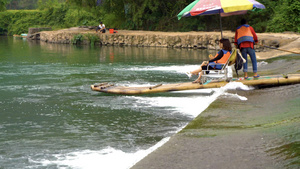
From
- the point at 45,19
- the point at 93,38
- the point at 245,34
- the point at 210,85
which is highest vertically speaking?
the point at 45,19

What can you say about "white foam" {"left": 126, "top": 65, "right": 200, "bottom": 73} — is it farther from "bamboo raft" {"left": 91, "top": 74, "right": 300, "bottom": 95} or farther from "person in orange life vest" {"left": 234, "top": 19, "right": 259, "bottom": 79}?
"person in orange life vest" {"left": 234, "top": 19, "right": 259, "bottom": 79}

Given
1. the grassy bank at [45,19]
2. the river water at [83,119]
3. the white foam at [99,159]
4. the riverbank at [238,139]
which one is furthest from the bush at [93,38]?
the white foam at [99,159]

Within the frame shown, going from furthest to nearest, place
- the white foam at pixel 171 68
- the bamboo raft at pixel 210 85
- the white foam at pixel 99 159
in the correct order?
the white foam at pixel 171 68, the bamboo raft at pixel 210 85, the white foam at pixel 99 159

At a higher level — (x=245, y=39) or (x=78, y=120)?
(x=245, y=39)

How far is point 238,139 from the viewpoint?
6996 millimetres

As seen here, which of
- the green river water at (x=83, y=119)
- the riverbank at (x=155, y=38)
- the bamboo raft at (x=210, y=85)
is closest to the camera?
the green river water at (x=83, y=119)

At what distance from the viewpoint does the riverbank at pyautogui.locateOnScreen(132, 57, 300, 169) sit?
19.8ft

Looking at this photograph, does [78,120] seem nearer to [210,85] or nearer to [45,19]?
[210,85]

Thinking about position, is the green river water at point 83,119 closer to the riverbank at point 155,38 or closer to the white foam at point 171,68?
the white foam at point 171,68

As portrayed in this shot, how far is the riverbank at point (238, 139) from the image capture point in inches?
238

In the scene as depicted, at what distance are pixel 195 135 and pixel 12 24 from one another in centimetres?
6596

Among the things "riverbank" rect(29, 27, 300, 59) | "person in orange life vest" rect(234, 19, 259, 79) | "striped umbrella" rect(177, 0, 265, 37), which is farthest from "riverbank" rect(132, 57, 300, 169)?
"riverbank" rect(29, 27, 300, 59)

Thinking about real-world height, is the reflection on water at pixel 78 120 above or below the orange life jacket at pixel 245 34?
below

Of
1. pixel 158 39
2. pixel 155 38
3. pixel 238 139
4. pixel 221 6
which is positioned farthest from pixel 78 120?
pixel 155 38
